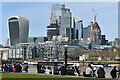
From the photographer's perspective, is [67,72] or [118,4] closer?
[118,4]

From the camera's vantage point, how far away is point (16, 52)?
184 metres

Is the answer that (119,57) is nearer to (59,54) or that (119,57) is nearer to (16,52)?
(59,54)

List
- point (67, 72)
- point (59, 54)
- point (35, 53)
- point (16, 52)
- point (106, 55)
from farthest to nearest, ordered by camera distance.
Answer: point (16, 52) < point (35, 53) < point (59, 54) < point (106, 55) < point (67, 72)

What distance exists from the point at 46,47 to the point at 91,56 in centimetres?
3361

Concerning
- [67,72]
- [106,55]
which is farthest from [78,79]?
[106,55]

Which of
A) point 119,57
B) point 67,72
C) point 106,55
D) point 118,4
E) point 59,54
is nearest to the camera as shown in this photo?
point 118,4

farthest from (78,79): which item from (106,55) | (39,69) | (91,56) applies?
(91,56)

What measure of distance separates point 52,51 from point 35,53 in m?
16.1

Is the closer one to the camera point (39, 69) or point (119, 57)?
point (39, 69)

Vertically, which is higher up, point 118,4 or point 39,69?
point 118,4

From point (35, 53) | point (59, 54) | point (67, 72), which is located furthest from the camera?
point (35, 53)

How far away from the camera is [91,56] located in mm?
140375

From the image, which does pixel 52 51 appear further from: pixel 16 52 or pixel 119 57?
pixel 119 57

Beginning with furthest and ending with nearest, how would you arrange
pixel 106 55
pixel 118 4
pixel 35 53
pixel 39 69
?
1. pixel 35 53
2. pixel 106 55
3. pixel 39 69
4. pixel 118 4
